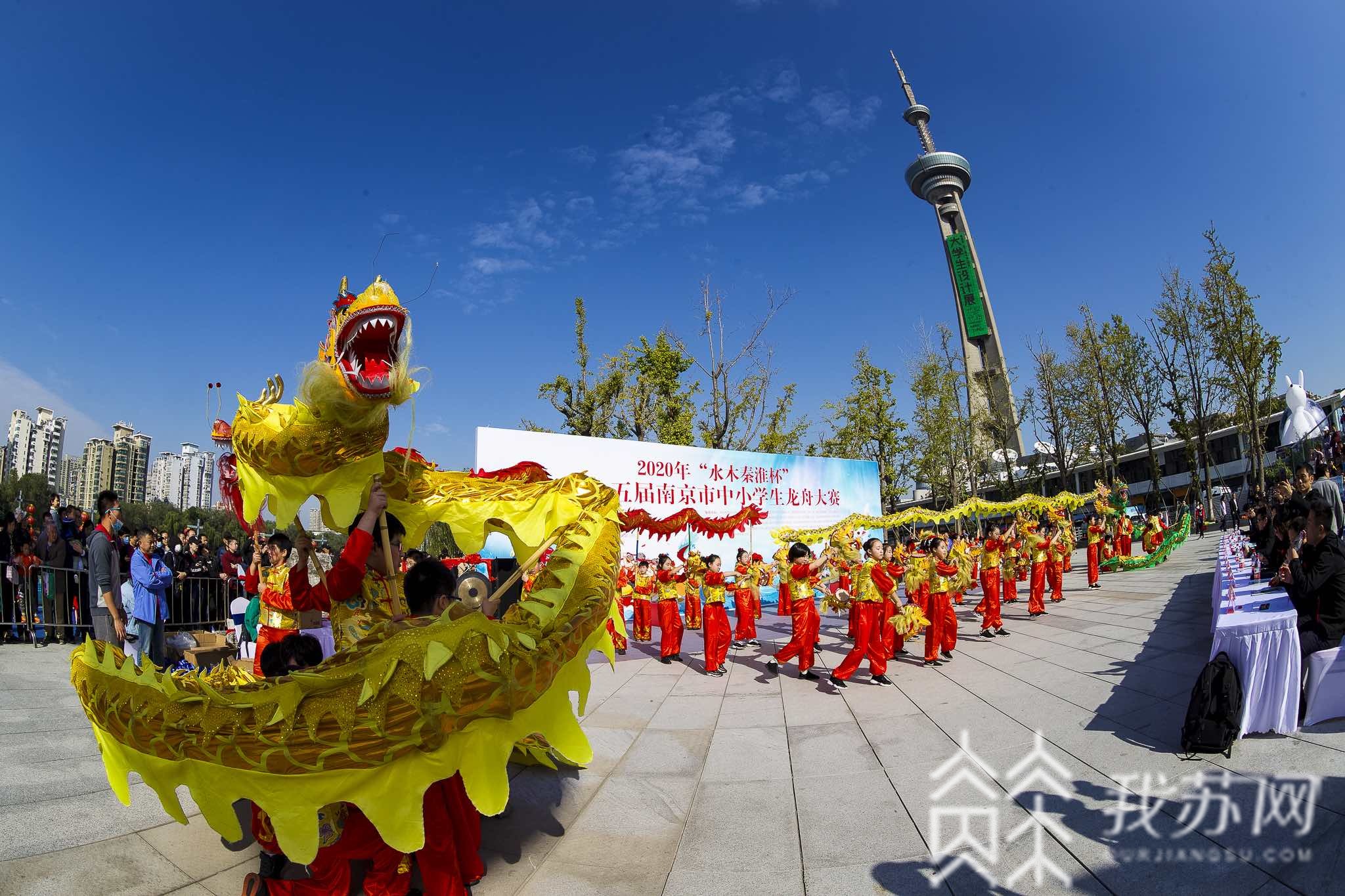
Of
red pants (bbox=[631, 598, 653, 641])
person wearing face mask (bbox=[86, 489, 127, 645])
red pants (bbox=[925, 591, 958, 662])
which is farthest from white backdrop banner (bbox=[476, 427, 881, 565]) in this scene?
person wearing face mask (bbox=[86, 489, 127, 645])

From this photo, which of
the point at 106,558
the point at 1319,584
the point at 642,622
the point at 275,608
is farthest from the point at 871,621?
the point at 106,558

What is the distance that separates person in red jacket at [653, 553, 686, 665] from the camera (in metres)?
9.00

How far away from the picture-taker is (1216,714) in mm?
4145

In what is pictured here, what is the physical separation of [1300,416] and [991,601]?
1310 centimetres

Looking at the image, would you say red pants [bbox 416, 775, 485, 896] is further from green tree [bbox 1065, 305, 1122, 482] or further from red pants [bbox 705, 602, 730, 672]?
green tree [bbox 1065, 305, 1122, 482]

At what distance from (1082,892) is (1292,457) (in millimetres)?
22030

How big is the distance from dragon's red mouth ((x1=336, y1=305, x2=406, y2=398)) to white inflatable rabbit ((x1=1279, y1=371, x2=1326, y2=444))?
21.3 metres

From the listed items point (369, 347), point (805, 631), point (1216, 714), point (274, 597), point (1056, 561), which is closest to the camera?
point (369, 347)

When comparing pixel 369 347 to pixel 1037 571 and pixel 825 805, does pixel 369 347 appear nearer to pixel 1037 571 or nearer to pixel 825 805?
pixel 825 805

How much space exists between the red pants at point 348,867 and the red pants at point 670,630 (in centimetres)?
619

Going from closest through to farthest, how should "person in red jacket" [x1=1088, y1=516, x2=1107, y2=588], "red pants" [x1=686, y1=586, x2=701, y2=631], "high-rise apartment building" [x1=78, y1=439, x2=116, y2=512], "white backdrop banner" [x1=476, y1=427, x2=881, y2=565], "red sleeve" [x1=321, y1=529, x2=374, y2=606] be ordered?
"red sleeve" [x1=321, y1=529, x2=374, y2=606]
"white backdrop banner" [x1=476, y1=427, x2=881, y2=565]
"red pants" [x1=686, y1=586, x2=701, y2=631]
"person in red jacket" [x1=1088, y1=516, x2=1107, y2=588]
"high-rise apartment building" [x1=78, y1=439, x2=116, y2=512]

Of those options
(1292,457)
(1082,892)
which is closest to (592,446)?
(1082,892)

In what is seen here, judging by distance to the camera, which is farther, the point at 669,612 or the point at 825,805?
the point at 669,612

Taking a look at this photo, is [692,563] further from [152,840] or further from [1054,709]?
[152,840]
